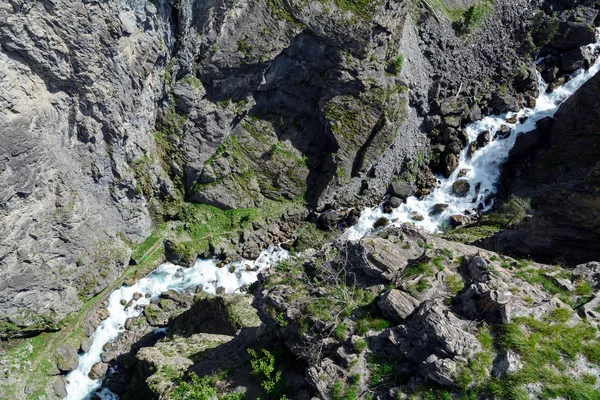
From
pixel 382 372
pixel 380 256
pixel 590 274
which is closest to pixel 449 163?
pixel 590 274

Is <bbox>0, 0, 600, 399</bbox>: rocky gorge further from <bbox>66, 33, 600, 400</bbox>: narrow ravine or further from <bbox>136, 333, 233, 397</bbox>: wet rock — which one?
<bbox>66, 33, 600, 400</bbox>: narrow ravine

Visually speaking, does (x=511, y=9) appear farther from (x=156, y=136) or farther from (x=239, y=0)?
(x=156, y=136)

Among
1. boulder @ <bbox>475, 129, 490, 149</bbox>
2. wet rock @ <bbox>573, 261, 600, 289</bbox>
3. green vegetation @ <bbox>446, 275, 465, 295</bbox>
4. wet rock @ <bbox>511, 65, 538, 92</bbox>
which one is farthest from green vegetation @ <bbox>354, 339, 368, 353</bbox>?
wet rock @ <bbox>511, 65, 538, 92</bbox>

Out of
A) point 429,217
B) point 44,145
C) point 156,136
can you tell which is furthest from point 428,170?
point 44,145

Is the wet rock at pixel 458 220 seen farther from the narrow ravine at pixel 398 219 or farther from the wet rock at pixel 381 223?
the wet rock at pixel 381 223

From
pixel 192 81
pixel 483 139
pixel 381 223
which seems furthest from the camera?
pixel 483 139

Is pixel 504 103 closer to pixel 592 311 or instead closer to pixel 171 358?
pixel 592 311
